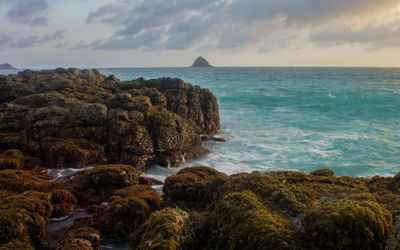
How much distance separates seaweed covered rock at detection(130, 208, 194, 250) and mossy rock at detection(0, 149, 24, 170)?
6.65 meters

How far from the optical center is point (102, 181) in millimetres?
7547

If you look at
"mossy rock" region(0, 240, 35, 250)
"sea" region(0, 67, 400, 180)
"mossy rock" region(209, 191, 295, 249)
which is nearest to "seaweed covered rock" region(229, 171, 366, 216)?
Answer: "mossy rock" region(209, 191, 295, 249)

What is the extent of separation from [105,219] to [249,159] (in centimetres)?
1058

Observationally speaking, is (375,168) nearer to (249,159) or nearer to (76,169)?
(249,159)

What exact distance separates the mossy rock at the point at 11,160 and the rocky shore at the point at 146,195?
0.03 metres

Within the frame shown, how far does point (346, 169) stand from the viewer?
44.8 feet

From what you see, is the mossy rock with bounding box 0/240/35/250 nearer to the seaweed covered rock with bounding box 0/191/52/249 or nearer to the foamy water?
the seaweed covered rock with bounding box 0/191/52/249

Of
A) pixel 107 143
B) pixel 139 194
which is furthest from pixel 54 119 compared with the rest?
pixel 139 194

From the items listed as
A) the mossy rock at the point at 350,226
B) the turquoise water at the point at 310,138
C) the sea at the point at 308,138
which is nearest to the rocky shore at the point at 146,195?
the mossy rock at the point at 350,226

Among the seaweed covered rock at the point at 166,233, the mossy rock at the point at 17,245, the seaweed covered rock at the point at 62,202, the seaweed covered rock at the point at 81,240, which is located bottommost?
the seaweed covered rock at the point at 62,202

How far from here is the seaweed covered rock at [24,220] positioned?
4195 mm

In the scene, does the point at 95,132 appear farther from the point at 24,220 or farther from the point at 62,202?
the point at 24,220

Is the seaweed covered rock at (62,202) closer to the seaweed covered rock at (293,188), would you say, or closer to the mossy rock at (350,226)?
the seaweed covered rock at (293,188)

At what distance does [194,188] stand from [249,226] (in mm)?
3396
